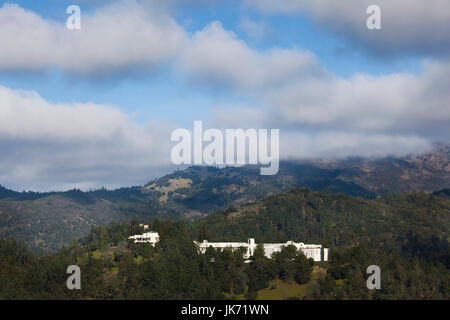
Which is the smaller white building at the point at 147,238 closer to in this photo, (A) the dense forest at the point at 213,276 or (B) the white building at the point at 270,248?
(A) the dense forest at the point at 213,276

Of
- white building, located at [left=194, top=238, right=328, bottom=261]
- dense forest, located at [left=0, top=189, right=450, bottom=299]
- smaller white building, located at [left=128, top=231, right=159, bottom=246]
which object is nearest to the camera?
dense forest, located at [left=0, top=189, right=450, bottom=299]

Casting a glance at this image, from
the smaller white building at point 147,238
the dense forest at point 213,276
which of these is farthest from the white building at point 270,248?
the smaller white building at point 147,238

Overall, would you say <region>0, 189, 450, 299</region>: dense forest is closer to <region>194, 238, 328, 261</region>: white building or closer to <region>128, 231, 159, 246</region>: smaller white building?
<region>194, 238, 328, 261</region>: white building

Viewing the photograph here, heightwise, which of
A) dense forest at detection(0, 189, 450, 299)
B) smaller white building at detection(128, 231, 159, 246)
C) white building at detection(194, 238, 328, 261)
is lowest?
dense forest at detection(0, 189, 450, 299)

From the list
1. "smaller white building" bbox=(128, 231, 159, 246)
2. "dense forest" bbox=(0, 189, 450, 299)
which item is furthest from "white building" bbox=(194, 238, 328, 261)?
"smaller white building" bbox=(128, 231, 159, 246)

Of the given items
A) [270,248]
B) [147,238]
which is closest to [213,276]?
[270,248]

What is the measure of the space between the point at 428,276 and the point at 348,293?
33.3m

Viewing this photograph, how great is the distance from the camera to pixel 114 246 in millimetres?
187250

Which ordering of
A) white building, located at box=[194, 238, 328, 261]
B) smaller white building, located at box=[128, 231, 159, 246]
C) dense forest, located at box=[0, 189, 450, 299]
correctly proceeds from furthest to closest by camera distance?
1. smaller white building, located at box=[128, 231, 159, 246]
2. white building, located at box=[194, 238, 328, 261]
3. dense forest, located at box=[0, 189, 450, 299]

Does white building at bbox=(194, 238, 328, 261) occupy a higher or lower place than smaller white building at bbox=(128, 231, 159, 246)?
lower

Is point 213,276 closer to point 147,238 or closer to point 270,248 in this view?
point 270,248
